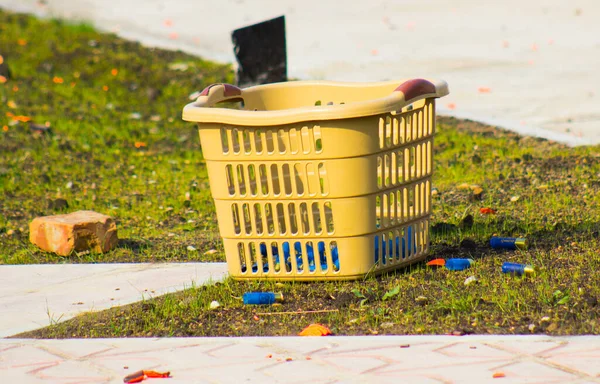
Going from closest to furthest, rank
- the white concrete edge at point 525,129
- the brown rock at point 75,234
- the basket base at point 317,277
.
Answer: the basket base at point 317,277 → the brown rock at point 75,234 → the white concrete edge at point 525,129

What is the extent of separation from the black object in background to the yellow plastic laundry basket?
239 centimetres

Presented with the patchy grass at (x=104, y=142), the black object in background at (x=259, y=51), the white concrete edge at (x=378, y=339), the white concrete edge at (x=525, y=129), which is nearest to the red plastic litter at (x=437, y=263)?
the white concrete edge at (x=378, y=339)

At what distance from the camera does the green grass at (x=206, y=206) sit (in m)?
3.54

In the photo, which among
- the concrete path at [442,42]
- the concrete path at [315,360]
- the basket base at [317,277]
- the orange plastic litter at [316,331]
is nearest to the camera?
the concrete path at [315,360]

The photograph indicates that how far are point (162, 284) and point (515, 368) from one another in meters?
1.81

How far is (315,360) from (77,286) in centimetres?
157

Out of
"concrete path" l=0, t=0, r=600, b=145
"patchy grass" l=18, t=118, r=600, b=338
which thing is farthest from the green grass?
"concrete path" l=0, t=0, r=600, b=145

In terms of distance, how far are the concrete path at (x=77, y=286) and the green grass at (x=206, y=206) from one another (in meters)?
0.15

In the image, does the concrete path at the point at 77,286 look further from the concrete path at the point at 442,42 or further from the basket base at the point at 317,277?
the concrete path at the point at 442,42

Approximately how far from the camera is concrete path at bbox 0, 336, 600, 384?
2.94m

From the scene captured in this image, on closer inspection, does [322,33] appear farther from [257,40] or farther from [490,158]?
[490,158]

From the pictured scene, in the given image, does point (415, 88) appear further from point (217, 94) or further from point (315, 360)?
point (315, 360)

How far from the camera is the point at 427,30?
1020 cm

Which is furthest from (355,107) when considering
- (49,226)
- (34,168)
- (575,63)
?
(575,63)
